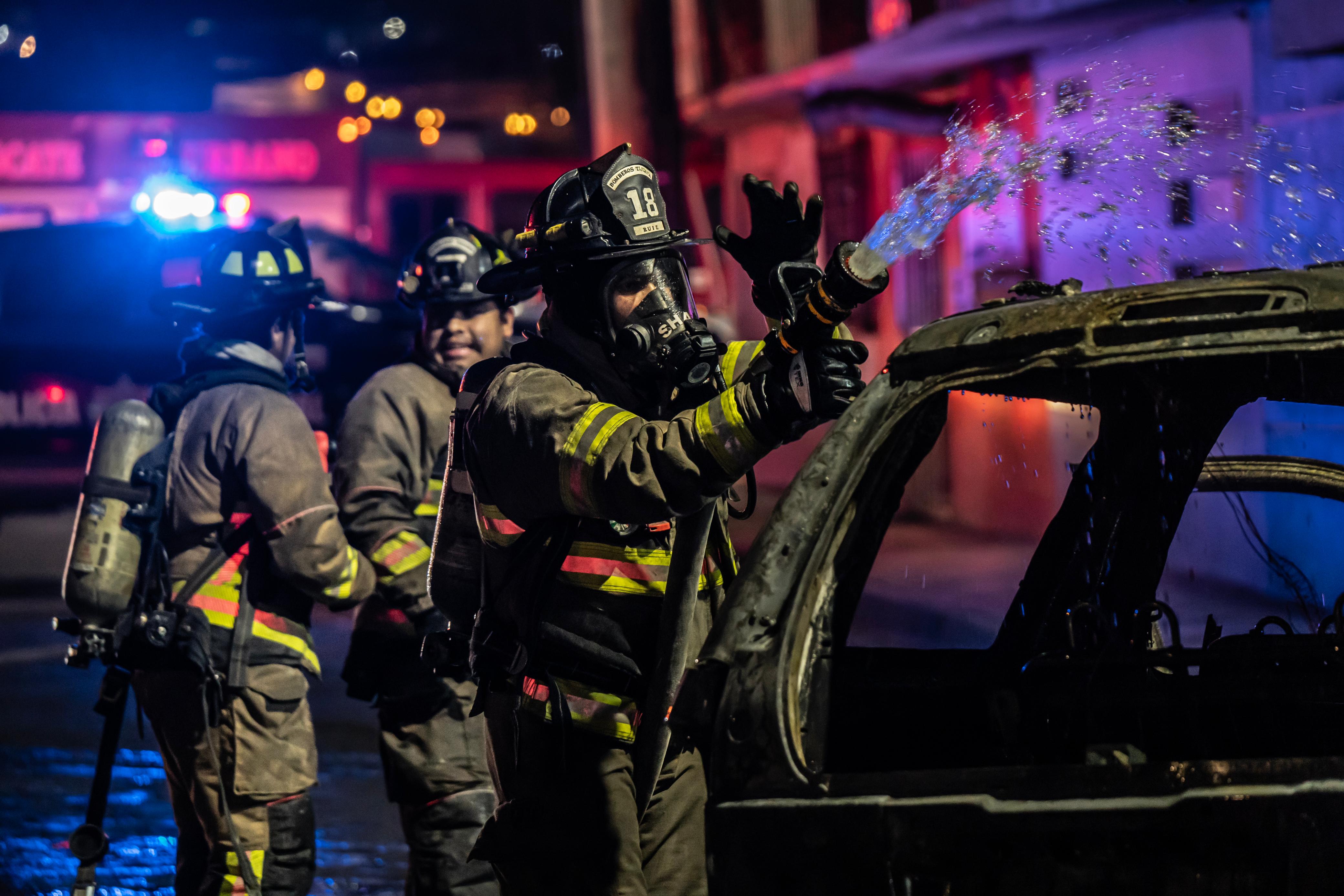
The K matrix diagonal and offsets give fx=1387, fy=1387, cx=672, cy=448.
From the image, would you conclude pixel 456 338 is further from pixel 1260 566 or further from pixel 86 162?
pixel 86 162

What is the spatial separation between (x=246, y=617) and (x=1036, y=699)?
7.56ft

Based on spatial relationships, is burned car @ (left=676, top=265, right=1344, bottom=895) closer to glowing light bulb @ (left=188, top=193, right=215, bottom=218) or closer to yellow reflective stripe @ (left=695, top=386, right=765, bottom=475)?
yellow reflective stripe @ (left=695, top=386, right=765, bottom=475)

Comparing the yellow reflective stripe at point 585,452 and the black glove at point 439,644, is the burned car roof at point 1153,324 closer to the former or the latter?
the yellow reflective stripe at point 585,452

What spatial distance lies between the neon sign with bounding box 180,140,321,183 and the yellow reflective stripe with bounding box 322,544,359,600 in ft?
72.9

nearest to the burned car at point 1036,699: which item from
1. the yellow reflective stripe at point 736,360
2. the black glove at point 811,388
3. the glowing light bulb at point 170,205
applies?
the black glove at point 811,388

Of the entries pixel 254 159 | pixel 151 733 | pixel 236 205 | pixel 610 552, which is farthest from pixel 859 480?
pixel 254 159

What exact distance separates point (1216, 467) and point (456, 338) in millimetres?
2639

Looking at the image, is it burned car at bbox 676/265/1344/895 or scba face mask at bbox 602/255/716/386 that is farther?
scba face mask at bbox 602/255/716/386

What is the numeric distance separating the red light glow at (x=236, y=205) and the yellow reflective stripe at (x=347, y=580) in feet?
43.8

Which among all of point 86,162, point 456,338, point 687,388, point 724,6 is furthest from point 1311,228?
point 86,162

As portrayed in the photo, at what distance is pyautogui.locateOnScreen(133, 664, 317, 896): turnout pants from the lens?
13.0 ft

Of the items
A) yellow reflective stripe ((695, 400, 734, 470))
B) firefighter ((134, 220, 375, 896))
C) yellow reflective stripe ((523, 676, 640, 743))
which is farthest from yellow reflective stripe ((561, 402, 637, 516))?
firefighter ((134, 220, 375, 896))

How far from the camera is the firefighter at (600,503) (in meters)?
2.60

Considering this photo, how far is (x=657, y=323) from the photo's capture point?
298cm
